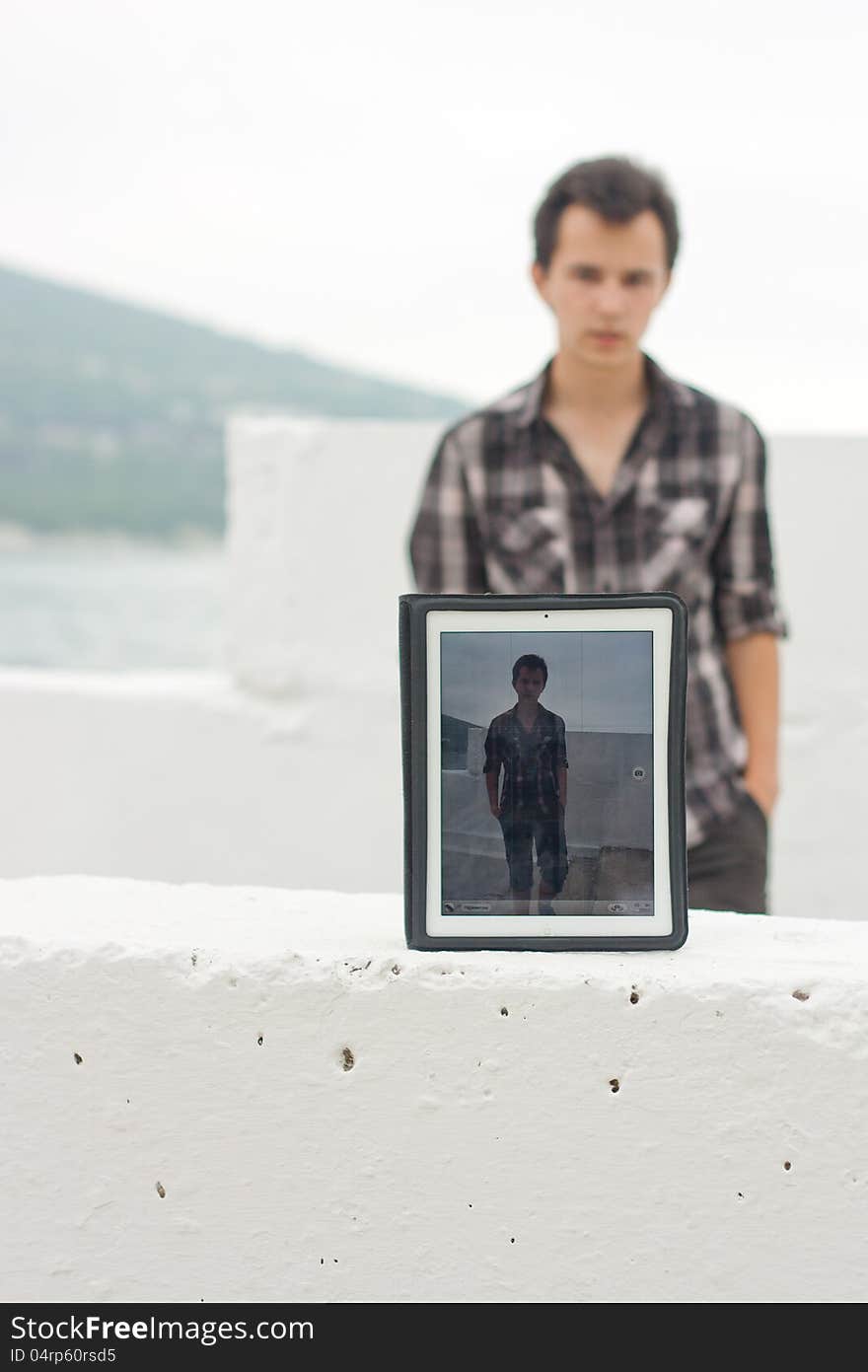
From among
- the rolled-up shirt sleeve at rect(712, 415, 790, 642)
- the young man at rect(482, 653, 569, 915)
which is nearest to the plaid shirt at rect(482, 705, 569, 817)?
the young man at rect(482, 653, 569, 915)

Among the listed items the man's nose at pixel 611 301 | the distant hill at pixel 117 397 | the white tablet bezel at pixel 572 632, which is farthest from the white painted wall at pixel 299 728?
the distant hill at pixel 117 397

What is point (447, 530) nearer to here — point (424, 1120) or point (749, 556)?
point (749, 556)

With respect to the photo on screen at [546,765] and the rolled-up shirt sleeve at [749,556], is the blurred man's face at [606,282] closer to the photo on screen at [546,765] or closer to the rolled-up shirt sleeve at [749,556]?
the rolled-up shirt sleeve at [749,556]

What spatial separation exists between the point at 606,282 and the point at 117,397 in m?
13.8

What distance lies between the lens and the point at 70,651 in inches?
225

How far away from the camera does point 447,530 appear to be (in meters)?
1.69

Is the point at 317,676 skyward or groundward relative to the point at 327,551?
groundward

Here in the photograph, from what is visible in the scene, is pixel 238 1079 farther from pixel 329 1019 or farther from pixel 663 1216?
pixel 663 1216

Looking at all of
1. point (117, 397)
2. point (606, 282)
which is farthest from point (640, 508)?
point (117, 397)

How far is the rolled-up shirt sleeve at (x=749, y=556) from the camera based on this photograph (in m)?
1.67

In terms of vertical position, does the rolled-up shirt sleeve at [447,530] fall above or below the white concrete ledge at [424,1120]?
above

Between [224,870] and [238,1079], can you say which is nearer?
[238,1079]

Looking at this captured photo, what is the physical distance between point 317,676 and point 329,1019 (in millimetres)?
2099

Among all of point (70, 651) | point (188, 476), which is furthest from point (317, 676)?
point (188, 476)
